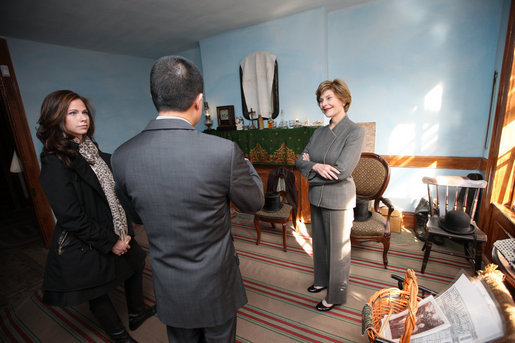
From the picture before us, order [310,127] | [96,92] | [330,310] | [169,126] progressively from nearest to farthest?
[169,126] < [330,310] < [310,127] < [96,92]

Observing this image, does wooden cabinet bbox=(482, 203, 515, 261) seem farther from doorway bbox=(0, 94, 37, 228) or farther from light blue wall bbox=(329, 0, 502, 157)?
doorway bbox=(0, 94, 37, 228)

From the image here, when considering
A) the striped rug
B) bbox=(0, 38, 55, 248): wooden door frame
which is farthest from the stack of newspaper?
bbox=(0, 38, 55, 248): wooden door frame

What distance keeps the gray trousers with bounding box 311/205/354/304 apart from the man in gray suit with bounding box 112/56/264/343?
100 centimetres

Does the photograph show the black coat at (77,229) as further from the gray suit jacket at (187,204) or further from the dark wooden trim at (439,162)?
the dark wooden trim at (439,162)

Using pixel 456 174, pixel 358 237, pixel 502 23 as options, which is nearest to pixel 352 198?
pixel 358 237

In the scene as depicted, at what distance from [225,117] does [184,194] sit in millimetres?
3393

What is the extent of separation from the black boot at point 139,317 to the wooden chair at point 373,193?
2.02m

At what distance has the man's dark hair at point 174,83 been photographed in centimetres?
83

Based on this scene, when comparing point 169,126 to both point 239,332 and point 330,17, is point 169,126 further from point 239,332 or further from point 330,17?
point 330,17

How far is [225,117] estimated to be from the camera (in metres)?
4.09

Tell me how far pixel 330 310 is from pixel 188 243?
64.3 inches

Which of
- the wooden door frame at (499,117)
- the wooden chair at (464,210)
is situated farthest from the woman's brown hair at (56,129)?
the wooden door frame at (499,117)

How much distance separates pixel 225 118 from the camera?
4.09 metres

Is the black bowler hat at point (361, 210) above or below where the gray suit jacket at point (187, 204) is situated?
below
